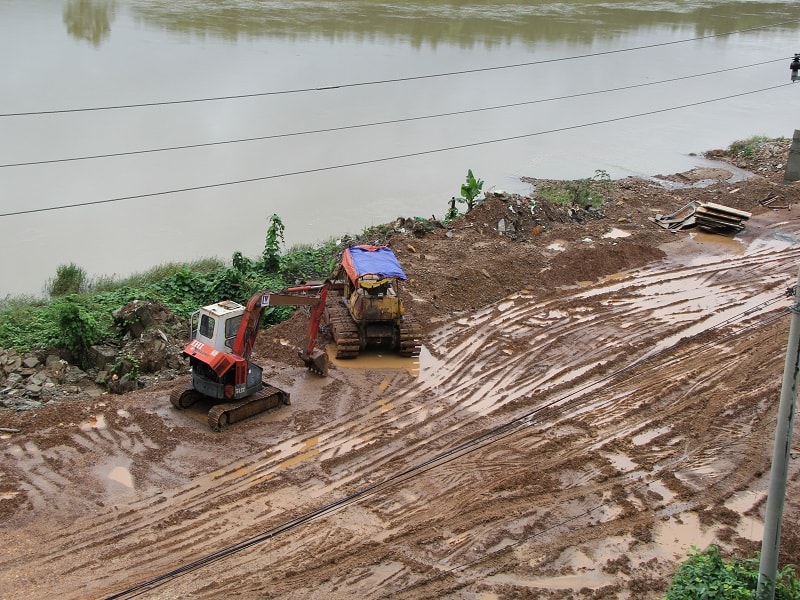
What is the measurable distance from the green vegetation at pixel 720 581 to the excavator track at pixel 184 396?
28.2ft

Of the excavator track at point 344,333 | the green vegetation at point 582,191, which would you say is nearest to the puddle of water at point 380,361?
the excavator track at point 344,333

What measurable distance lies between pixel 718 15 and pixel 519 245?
53.6 metres

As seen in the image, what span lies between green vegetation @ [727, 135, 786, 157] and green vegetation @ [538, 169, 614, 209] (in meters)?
8.08

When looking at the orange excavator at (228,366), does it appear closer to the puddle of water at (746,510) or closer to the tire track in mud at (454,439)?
the tire track in mud at (454,439)

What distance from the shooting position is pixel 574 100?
44.0 meters

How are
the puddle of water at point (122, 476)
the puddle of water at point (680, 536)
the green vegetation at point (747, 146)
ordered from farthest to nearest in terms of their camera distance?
the green vegetation at point (747, 146) < the puddle of water at point (122, 476) < the puddle of water at point (680, 536)

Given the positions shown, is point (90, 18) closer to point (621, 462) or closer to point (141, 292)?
point (141, 292)

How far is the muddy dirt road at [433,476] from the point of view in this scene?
11.3 meters

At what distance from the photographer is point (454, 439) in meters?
14.7

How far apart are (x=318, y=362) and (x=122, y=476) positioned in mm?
4498

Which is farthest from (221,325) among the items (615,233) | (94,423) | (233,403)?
(615,233)

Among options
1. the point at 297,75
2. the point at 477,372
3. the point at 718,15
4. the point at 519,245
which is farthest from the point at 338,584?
the point at 718,15

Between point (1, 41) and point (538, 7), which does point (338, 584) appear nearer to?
point (1, 41)

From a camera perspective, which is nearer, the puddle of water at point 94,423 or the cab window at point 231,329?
the puddle of water at point 94,423
